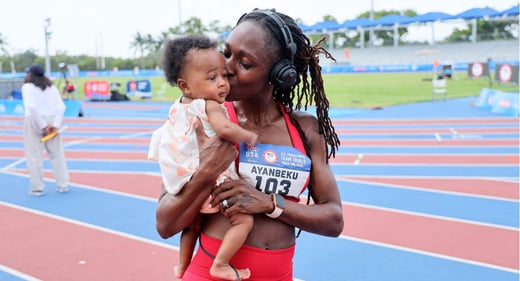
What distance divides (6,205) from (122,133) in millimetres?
7514

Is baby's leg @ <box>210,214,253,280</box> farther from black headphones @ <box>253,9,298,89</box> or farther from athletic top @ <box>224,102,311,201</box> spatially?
black headphones @ <box>253,9,298,89</box>

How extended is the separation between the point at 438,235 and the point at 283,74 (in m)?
4.26

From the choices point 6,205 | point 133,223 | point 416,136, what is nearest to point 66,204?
point 6,205

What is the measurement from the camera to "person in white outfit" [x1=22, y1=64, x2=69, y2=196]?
763cm

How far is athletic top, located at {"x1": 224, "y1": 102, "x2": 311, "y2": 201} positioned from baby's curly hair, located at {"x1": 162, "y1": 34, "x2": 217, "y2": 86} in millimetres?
250

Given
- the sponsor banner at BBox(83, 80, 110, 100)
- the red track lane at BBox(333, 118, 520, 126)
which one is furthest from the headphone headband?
the sponsor banner at BBox(83, 80, 110, 100)

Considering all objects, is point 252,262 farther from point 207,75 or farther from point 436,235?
point 436,235

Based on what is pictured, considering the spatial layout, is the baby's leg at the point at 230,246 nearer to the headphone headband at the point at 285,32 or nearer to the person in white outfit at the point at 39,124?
the headphone headband at the point at 285,32

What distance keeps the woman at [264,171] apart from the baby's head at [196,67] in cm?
5

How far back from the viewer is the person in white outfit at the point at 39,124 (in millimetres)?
7629

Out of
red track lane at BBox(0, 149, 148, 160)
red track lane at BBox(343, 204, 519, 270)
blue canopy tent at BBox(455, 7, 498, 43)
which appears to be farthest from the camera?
blue canopy tent at BBox(455, 7, 498, 43)

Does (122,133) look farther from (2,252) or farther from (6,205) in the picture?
(2,252)

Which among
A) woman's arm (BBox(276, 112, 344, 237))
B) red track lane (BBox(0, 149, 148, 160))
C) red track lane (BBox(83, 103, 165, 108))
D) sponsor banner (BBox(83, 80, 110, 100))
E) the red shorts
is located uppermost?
woman's arm (BBox(276, 112, 344, 237))

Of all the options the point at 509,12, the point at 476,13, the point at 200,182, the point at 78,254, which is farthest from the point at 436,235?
the point at 509,12
